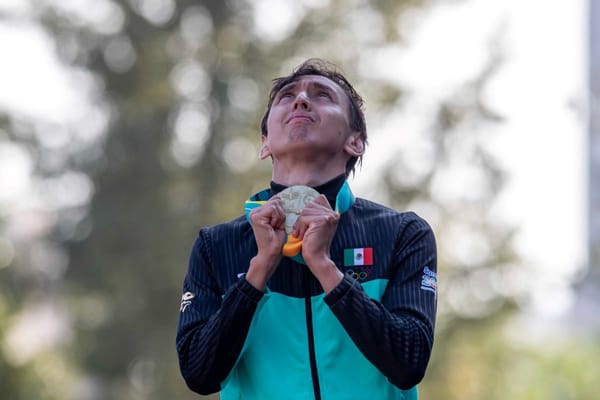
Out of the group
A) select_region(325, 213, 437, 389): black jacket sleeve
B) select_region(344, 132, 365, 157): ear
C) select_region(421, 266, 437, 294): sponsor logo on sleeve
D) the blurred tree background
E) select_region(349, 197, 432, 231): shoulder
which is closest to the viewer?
select_region(325, 213, 437, 389): black jacket sleeve

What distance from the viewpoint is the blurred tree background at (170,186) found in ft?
46.1

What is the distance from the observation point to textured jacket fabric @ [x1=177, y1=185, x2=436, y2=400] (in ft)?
10.1

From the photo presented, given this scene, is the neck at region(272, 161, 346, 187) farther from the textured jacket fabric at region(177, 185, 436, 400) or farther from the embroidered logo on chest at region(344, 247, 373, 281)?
the embroidered logo on chest at region(344, 247, 373, 281)

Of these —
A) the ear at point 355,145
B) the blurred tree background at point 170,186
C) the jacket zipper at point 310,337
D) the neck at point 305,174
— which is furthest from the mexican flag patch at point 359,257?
the blurred tree background at point 170,186

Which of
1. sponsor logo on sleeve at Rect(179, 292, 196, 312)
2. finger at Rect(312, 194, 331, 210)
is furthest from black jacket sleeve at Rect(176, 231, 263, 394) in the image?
finger at Rect(312, 194, 331, 210)

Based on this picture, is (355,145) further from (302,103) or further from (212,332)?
(212,332)

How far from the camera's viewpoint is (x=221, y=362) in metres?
3.16

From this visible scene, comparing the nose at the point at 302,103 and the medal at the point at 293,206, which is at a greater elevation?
the nose at the point at 302,103

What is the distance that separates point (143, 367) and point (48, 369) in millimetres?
1364

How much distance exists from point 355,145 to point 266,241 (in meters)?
0.62

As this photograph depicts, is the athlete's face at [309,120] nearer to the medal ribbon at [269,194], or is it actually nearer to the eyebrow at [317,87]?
the eyebrow at [317,87]

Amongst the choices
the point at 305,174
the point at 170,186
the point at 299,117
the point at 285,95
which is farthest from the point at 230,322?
the point at 170,186

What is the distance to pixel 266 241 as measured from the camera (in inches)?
123

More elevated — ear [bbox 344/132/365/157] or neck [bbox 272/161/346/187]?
ear [bbox 344/132/365/157]
